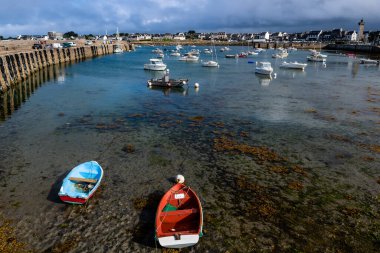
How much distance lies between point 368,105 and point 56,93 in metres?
42.6

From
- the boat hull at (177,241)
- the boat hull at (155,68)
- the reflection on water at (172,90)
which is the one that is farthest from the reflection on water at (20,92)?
the boat hull at (177,241)

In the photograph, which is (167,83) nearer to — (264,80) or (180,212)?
(264,80)

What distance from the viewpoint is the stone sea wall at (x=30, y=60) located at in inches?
1609

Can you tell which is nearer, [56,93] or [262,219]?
[262,219]

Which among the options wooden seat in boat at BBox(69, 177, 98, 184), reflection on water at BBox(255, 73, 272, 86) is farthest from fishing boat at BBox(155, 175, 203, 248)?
reflection on water at BBox(255, 73, 272, 86)

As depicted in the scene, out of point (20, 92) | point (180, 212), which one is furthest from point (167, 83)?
point (180, 212)

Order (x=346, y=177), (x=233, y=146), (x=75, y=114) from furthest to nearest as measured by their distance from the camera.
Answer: (x=75, y=114) → (x=233, y=146) → (x=346, y=177)

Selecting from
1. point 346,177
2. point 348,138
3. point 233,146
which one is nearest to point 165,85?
point 233,146

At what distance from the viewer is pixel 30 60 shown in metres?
56.3

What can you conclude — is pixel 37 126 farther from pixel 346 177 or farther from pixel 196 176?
pixel 346 177

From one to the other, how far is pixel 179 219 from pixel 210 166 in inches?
249

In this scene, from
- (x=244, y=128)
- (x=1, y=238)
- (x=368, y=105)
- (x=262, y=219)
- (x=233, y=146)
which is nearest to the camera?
(x=1, y=238)

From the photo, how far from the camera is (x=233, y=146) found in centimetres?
2112

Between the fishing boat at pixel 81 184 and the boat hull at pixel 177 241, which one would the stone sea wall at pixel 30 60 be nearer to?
the fishing boat at pixel 81 184
